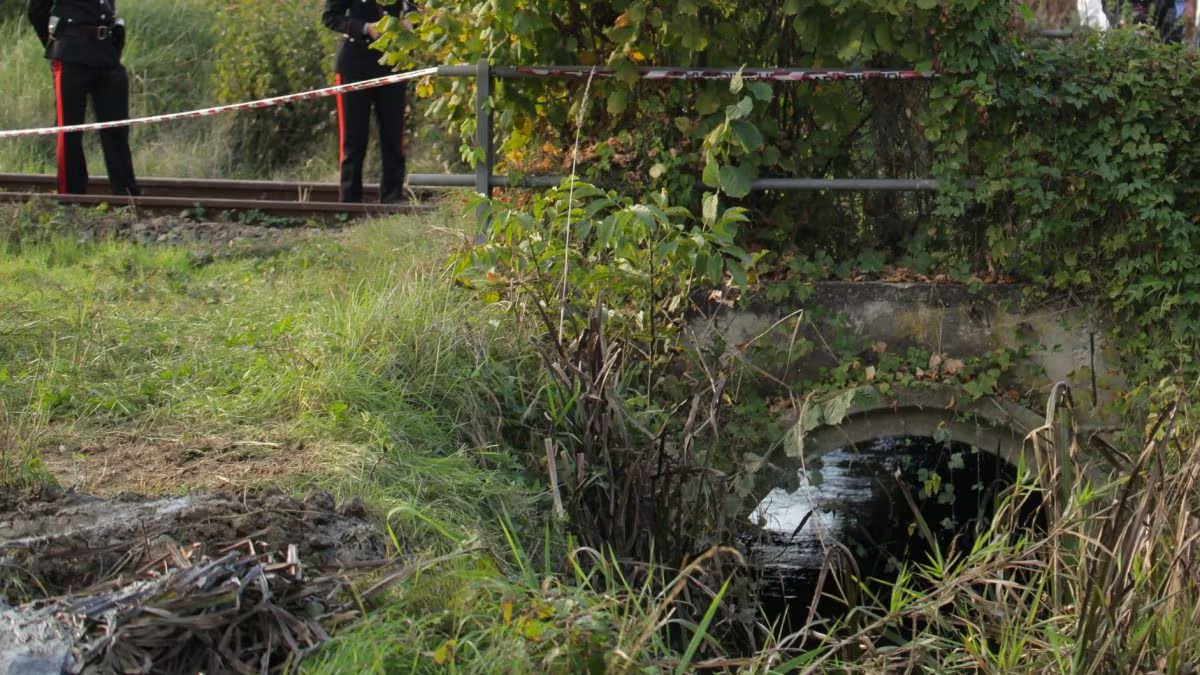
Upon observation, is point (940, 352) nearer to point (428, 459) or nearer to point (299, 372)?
point (428, 459)

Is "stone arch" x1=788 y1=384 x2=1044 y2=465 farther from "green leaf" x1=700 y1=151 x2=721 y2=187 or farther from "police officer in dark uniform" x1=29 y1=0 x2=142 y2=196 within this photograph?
"police officer in dark uniform" x1=29 y1=0 x2=142 y2=196

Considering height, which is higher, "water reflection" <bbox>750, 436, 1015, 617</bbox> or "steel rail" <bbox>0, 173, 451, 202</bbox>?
"steel rail" <bbox>0, 173, 451, 202</bbox>

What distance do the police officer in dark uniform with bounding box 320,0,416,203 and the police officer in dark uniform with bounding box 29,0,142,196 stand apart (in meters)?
1.77

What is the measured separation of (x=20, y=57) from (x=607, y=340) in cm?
1299

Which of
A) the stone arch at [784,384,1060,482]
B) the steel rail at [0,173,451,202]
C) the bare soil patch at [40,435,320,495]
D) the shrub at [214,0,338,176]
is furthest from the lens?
the shrub at [214,0,338,176]

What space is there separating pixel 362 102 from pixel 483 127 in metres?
3.28

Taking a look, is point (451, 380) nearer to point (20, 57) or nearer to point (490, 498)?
point (490, 498)

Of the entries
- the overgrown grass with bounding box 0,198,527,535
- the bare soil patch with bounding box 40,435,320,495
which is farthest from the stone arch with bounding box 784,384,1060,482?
the bare soil patch with bounding box 40,435,320,495

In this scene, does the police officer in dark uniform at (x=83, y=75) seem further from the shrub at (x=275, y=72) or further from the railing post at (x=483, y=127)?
the railing post at (x=483, y=127)

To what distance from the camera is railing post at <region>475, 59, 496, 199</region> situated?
7.59 metres

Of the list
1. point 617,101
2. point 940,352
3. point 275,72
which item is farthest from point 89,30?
point 940,352

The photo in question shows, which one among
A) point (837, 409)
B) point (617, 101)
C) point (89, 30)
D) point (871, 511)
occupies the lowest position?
point (871, 511)

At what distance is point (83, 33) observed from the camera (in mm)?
10930

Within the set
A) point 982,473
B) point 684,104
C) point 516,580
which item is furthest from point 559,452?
point 982,473
